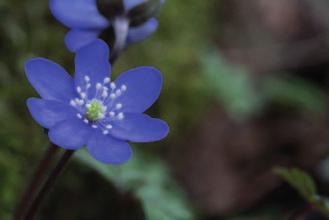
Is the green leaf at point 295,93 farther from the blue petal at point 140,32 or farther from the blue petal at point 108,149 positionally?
the blue petal at point 108,149

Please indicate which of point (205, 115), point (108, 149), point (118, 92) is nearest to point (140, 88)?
point (118, 92)

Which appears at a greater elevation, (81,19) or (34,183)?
(81,19)

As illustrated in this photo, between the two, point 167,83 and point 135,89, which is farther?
point 167,83

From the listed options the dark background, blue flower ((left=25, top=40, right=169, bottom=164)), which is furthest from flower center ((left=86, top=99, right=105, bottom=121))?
the dark background

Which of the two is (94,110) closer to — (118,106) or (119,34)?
(118,106)

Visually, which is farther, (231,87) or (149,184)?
(231,87)

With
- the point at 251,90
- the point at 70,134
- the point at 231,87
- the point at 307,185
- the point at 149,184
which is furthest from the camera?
the point at 251,90

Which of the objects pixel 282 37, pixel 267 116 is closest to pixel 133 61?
pixel 267 116

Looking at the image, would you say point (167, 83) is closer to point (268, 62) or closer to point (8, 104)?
point (8, 104)
